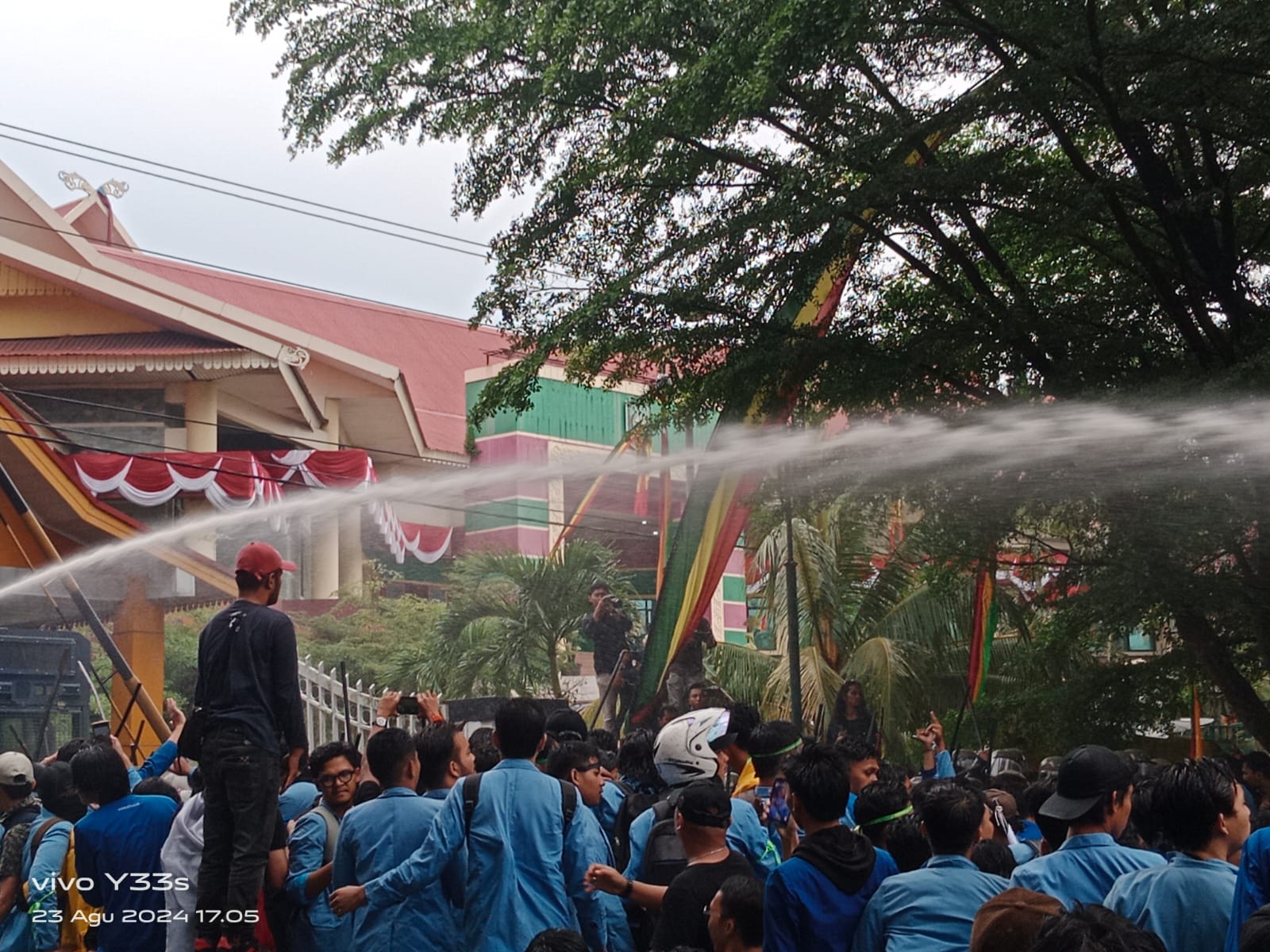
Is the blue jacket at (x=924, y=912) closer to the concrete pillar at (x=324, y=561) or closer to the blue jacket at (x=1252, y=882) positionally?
the blue jacket at (x=1252, y=882)

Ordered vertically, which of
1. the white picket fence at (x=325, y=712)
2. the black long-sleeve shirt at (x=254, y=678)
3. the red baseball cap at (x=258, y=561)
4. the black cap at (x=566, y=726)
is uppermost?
the red baseball cap at (x=258, y=561)

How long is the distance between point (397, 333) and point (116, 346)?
18.9m

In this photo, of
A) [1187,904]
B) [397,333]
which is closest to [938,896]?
[1187,904]

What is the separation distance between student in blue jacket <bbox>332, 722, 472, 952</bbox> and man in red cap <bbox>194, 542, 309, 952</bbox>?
314 mm

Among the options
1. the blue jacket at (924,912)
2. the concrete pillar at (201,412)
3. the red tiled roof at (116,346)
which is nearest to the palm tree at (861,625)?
the concrete pillar at (201,412)

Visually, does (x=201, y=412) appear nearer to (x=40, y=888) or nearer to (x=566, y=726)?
(x=566, y=726)

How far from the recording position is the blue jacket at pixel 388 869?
5.39 meters

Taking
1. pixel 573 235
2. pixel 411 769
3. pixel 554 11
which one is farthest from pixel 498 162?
pixel 411 769

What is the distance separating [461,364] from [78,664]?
2620cm

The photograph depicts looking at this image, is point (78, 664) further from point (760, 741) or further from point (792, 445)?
point (760, 741)

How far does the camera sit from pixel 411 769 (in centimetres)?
568

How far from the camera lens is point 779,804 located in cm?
612

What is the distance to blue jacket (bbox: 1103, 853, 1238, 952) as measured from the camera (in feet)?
13.5

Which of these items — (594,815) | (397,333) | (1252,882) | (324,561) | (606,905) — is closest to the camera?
(1252,882)
